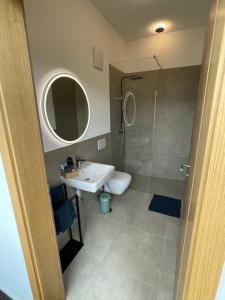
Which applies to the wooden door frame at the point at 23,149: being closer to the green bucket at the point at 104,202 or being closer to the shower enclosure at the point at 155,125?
the green bucket at the point at 104,202

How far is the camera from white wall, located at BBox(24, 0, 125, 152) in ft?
4.48

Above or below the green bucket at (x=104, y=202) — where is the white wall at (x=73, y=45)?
above

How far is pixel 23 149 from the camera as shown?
81 centimetres

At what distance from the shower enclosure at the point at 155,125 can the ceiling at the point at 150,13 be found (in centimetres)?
58

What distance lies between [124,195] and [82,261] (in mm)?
1284

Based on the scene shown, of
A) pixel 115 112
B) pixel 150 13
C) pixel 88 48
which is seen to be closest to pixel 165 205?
pixel 115 112

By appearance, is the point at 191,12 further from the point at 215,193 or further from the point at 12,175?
the point at 12,175

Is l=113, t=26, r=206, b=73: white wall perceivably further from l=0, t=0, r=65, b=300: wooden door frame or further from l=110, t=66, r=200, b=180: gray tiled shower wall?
l=0, t=0, r=65, b=300: wooden door frame

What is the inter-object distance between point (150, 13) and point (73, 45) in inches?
50.1

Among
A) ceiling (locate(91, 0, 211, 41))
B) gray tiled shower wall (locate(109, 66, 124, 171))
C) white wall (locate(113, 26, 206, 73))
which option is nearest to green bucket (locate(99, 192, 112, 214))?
gray tiled shower wall (locate(109, 66, 124, 171))

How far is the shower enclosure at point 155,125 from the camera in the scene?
287cm

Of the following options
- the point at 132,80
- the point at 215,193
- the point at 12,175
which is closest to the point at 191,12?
the point at 132,80

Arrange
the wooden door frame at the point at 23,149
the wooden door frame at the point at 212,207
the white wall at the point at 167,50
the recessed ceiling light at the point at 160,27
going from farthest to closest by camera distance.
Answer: the white wall at the point at 167,50 < the recessed ceiling light at the point at 160,27 < the wooden door frame at the point at 23,149 < the wooden door frame at the point at 212,207

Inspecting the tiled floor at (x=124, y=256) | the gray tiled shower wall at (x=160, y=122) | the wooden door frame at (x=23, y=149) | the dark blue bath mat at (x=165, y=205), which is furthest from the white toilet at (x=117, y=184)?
the wooden door frame at (x=23, y=149)
